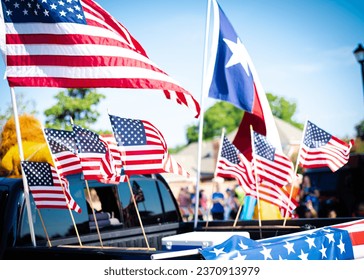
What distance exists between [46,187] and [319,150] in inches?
121

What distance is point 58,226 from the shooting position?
5277mm

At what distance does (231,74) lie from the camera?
6.42 metres

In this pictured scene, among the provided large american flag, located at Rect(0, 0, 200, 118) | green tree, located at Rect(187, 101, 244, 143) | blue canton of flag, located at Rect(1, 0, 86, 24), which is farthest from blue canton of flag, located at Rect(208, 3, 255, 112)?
green tree, located at Rect(187, 101, 244, 143)

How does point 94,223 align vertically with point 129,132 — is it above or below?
below

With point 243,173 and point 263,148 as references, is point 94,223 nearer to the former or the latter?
point 243,173

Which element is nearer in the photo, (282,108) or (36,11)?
(36,11)

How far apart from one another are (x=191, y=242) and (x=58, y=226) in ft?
4.57

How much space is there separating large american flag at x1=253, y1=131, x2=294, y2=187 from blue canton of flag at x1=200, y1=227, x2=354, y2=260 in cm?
201

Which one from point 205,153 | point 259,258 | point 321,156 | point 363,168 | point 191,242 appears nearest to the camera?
point 259,258

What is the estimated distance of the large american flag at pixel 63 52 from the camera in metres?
5.25

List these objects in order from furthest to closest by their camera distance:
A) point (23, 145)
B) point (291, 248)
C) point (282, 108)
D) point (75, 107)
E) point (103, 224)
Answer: point (282, 108), point (75, 107), point (23, 145), point (103, 224), point (291, 248)

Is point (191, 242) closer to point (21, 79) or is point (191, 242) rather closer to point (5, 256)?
point (5, 256)

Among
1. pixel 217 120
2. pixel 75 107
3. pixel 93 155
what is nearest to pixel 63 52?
pixel 93 155

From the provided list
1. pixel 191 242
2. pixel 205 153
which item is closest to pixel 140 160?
pixel 191 242
